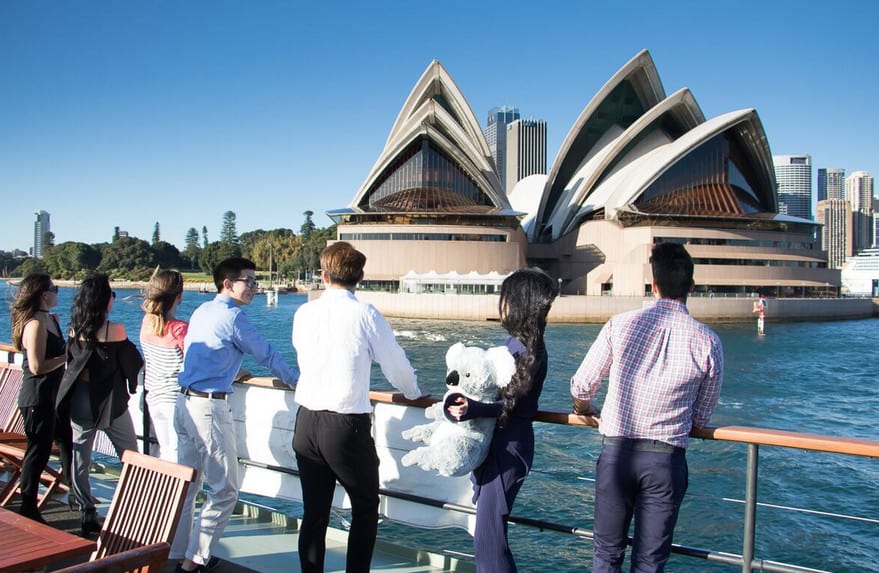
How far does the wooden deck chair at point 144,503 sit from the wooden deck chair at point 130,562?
0.15 m

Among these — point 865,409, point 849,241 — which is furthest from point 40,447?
point 849,241

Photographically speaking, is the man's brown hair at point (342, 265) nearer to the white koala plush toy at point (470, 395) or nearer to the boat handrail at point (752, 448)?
the white koala plush toy at point (470, 395)

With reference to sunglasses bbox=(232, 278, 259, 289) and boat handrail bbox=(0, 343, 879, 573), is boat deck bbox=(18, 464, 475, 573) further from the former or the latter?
sunglasses bbox=(232, 278, 259, 289)

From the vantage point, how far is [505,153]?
18938 cm

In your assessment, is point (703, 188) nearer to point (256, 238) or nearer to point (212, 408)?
point (212, 408)

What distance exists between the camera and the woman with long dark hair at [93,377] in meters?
3.57

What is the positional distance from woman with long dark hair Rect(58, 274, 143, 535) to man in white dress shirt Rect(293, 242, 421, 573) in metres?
1.47

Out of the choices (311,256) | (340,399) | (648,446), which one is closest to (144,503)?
(340,399)

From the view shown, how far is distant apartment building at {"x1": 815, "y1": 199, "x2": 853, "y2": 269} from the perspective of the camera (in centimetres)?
15024

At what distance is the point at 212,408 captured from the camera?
311cm

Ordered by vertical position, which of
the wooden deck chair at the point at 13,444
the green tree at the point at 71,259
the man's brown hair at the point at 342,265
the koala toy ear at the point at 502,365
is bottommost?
the wooden deck chair at the point at 13,444

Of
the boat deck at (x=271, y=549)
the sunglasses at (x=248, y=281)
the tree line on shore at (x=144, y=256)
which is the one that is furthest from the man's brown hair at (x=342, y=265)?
the tree line on shore at (x=144, y=256)

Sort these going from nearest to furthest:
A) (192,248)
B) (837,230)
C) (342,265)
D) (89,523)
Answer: (342,265)
(89,523)
(192,248)
(837,230)

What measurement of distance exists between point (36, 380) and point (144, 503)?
1675 millimetres
